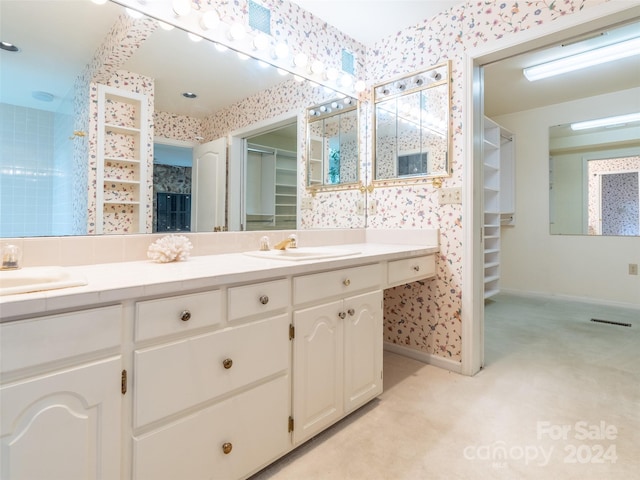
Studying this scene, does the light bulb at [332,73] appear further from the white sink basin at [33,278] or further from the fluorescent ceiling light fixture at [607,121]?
the fluorescent ceiling light fixture at [607,121]

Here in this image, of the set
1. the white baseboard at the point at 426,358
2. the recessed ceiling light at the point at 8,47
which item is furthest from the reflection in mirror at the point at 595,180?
the recessed ceiling light at the point at 8,47

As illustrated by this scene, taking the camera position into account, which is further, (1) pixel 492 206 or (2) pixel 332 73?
(1) pixel 492 206

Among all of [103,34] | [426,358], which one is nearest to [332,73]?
[103,34]

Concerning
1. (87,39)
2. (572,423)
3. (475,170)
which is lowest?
(572,423)

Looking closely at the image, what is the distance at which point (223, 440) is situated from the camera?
1101mm

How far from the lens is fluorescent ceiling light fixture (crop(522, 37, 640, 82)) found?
271 centimetres

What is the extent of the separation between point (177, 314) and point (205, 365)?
191mm

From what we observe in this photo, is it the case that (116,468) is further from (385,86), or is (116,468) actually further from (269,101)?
(385,86)

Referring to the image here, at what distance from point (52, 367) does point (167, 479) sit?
0.47 metres

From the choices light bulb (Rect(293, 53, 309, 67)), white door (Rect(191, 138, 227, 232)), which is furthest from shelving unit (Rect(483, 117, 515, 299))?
white door (Rect(191, 138, 227, 232))

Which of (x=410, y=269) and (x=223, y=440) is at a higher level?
(x=410, y=269)

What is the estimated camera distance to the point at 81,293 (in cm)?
80

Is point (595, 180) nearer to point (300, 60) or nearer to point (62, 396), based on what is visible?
point (300, 60)

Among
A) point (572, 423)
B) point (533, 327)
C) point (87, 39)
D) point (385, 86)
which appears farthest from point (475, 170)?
point (87, 39)
